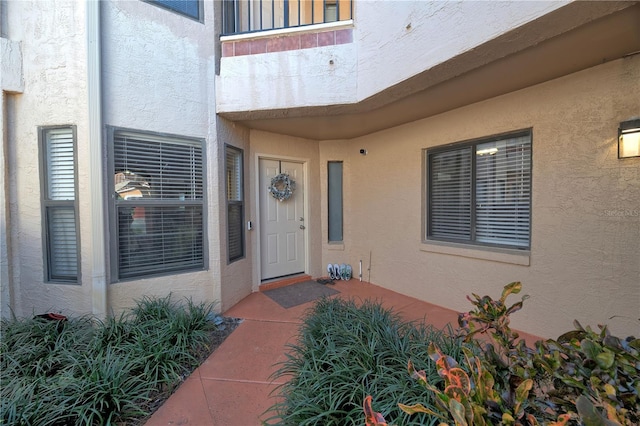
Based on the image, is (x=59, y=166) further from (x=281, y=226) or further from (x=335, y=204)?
(x=335, y=204)

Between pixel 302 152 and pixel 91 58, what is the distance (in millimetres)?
3117

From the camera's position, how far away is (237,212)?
442 centimetres

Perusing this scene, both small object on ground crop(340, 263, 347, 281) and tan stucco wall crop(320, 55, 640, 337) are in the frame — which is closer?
tan stucco wall crop(320, 55, 640, 337)

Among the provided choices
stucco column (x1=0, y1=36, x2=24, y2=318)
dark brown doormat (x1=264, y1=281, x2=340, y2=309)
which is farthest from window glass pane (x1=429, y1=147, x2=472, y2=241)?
stucco column (x1=0, y1=36, x2=24, y2=318)

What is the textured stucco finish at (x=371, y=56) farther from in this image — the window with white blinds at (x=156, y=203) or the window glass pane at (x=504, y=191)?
the window glass pane at (x=504, y=191)

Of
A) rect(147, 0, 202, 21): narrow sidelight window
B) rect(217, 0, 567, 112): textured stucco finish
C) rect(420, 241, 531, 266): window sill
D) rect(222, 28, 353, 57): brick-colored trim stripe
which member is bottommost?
rect(420, 241, 531, 266): window sill

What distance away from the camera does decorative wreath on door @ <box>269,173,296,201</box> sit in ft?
16.3

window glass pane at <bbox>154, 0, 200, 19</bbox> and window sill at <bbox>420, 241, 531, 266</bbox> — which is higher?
window glass pane at <bbox>154, 0, 200, 19</bbox>

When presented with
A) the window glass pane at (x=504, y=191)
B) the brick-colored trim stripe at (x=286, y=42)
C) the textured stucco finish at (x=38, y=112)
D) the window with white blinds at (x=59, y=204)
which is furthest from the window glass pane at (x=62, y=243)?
the window glass pane at (x=504, y=191)

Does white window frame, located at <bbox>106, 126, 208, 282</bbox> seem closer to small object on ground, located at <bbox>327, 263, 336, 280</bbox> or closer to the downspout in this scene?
the downspout

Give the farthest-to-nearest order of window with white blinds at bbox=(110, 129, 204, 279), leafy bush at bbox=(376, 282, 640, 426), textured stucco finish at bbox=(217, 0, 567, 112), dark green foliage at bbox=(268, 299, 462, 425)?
window with white blinds at bbox=(110, 129, 204, 279) < textured stucco finish at bbox=(217, 0, 567, 112) < dark green foliage at bbox=(268, 299, 462, 425) < leafy bush at bbox=(376, 282, 640, 426)

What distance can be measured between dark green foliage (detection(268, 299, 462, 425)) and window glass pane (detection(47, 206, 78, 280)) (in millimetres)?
2699

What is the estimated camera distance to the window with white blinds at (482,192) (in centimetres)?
336

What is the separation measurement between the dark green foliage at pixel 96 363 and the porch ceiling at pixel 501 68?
8.95 ft
